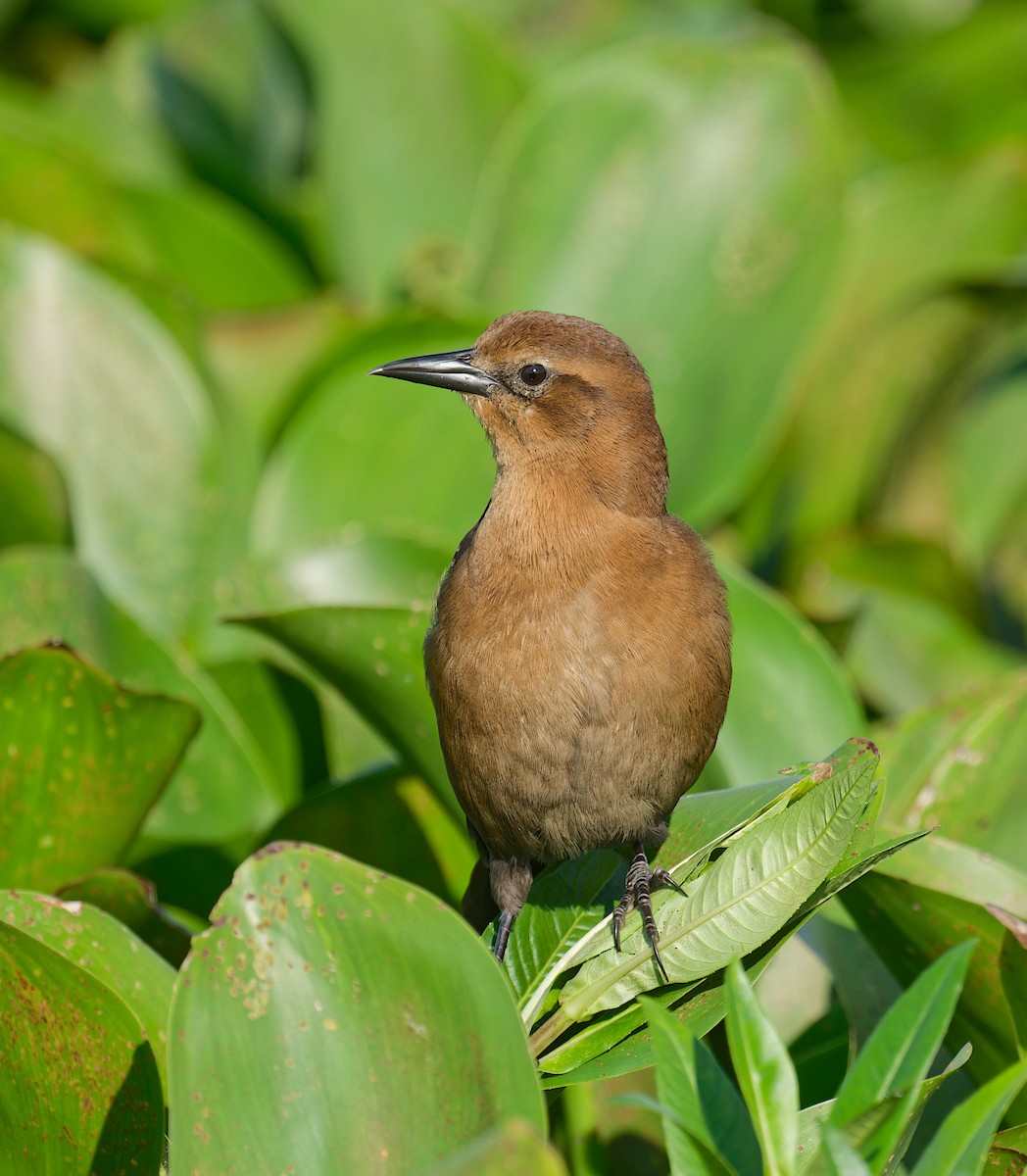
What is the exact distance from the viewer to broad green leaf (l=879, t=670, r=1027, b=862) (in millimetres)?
3473

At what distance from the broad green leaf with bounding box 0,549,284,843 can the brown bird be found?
0.84m

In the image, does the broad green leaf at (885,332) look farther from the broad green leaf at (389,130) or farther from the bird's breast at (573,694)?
the bird's breast at (573,694)

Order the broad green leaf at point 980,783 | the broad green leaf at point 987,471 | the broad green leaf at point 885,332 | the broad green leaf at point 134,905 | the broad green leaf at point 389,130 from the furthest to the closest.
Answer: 1. the broad green leaf at point 389,130
2. the broad green leaf at point 987,471
3. the broad green leaf at point 885,332
4. the broad green leaf at point 980,783
5. the broad green leaf at point 134,905

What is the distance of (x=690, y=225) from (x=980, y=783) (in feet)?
7.87

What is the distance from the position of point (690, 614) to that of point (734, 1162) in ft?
3.55

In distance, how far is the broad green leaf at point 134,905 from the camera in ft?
10.1

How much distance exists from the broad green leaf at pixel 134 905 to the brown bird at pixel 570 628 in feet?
2.05

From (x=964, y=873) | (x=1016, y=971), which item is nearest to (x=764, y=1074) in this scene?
(x=1016, y=971)

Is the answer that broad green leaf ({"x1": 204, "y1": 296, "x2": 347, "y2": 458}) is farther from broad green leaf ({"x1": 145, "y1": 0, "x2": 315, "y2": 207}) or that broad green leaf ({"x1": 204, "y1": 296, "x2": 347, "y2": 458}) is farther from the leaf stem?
the leaf stem

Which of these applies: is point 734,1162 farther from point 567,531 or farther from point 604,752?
point 567,531

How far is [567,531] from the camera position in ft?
10.1

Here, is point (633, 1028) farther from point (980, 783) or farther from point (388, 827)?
point (980, 783)

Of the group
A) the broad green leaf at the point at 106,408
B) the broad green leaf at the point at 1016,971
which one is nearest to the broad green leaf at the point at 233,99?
the broad green leaf at the point at 106,408

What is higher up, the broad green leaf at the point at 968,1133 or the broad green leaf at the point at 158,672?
the broad green leaf at the point at 968,1133
